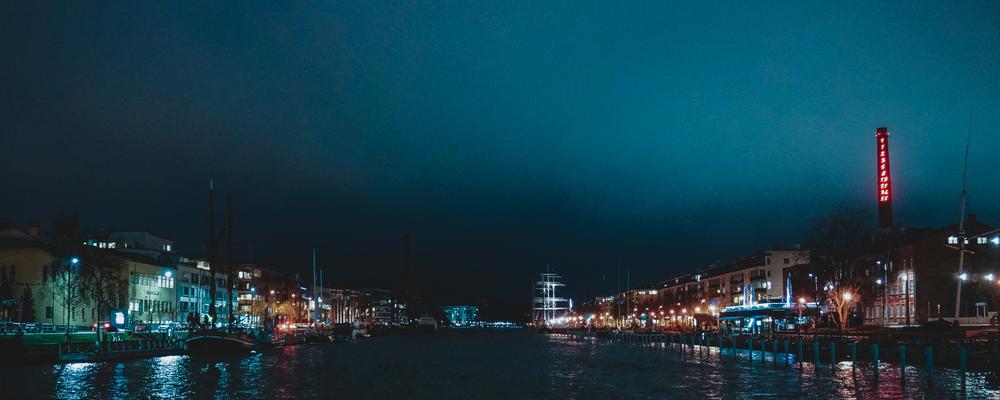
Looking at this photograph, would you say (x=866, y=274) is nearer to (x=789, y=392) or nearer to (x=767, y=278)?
(x=767, y=278)

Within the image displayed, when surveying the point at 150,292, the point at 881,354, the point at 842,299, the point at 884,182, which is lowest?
the point at 881,354

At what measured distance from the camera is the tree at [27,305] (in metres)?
98.6

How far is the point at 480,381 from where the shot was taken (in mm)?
54062

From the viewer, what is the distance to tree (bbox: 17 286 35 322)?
98594 millimetres

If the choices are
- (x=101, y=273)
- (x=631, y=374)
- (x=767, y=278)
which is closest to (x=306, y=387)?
(x=631, y=374)

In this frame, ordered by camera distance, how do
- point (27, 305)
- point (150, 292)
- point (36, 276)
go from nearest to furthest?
point (27, 305), point (36, 276), point (150, 292)

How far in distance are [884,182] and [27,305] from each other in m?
101

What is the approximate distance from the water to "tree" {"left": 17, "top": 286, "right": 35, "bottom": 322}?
3465cm

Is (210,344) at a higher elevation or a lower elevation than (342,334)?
higher

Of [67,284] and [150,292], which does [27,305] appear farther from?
[150,292]

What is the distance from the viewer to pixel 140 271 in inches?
5143

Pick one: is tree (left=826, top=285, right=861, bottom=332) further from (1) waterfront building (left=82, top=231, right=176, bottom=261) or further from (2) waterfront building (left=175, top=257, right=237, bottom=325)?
(1) waterfront building (left=82, top=231, right=176, bottom=261)

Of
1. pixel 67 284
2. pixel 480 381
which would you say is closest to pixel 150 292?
pixel 67 284

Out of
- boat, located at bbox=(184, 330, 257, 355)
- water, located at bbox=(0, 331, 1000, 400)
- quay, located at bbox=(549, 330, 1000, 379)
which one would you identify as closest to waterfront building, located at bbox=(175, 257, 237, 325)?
boat, located at bbox=(184, 330, 257, 355)
